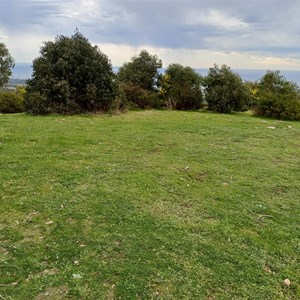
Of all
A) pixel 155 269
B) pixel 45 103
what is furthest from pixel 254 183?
pixel 45 103

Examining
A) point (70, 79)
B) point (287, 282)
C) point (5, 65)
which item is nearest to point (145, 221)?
point (287, 282)

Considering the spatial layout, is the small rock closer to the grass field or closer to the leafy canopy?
the grass field

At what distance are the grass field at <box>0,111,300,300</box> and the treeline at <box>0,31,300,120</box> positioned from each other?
570cm

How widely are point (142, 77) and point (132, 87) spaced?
1.08 m

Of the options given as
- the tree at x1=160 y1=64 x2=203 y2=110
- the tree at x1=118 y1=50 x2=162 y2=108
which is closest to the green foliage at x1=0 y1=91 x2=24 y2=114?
the tree at x1=118 y1=50 x2=162 y2=108

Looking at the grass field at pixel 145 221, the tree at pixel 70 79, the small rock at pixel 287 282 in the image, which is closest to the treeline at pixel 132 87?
the tree at pixel 70 79

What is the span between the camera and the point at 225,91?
17.1 m

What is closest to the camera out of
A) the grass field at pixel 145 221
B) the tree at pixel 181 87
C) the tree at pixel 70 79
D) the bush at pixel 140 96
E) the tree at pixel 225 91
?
the grass field at pixel 145 221

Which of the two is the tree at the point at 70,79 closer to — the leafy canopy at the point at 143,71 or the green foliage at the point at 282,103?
the leafy canopy at the point at 143,71

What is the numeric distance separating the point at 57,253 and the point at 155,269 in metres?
1.03

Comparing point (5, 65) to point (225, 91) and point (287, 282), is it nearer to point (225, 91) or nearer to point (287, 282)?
point (225, 91)

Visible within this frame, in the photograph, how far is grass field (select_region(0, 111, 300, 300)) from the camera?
9.99ft

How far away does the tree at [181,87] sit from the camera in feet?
60.3

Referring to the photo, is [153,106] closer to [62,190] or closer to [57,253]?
[62,190]
